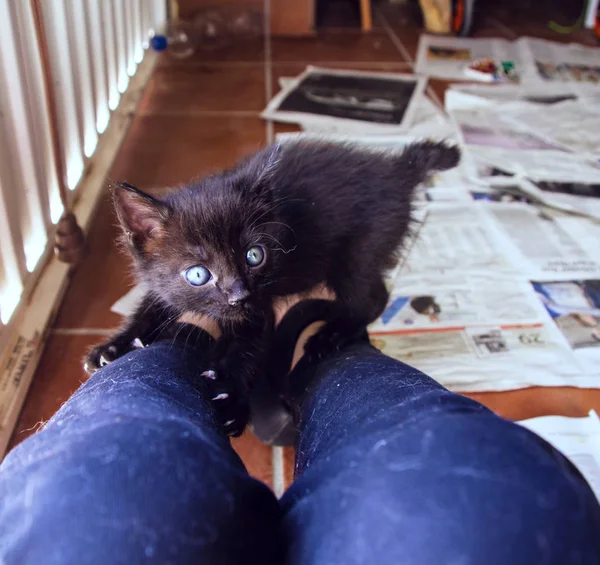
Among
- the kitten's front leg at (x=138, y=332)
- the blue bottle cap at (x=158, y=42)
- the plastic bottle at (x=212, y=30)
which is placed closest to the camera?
the kitten's front leg at (x=138, y=332)

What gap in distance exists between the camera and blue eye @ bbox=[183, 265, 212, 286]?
0.76 meters

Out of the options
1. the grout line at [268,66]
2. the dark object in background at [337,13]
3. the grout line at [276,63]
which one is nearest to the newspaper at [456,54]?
the grout line at [276,63]

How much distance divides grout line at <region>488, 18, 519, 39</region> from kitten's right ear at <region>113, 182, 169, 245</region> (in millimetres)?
2265

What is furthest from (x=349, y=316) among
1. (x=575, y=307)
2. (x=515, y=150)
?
(x=515, y=150)

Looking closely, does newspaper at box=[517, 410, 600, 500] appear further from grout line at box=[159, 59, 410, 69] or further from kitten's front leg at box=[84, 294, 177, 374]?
grout line at box=[159, 59, 410, 69]

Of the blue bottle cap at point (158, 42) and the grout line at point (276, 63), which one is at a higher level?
the blue bottle cap at point (158, 42)

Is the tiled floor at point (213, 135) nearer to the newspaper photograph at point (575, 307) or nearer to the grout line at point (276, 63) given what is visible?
the grout line at point (276, 63)

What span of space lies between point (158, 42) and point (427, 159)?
1.39m

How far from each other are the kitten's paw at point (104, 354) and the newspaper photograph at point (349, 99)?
112 cm

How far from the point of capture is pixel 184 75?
2105mm

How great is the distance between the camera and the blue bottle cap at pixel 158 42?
1.99 meters

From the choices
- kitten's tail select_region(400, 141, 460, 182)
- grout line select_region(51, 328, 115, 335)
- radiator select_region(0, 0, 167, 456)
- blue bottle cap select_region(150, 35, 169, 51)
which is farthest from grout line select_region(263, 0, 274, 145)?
grout line select_region(51, 328, 115, 335)

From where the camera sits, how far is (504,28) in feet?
8.48

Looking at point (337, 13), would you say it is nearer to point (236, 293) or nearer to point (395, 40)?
point (395, 40)
